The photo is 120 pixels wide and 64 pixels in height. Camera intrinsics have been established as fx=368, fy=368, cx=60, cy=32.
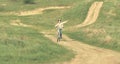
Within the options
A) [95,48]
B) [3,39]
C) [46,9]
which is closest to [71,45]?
[95,48]

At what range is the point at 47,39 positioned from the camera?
27.7m

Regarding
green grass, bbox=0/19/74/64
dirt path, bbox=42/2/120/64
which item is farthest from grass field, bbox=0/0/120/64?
dirt path, bbox=42/2/120/64

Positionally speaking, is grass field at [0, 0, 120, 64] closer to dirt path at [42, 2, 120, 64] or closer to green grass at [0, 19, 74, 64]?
green grass at [0, 19, 74, 64]

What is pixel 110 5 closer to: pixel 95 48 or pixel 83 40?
pixel 83 40

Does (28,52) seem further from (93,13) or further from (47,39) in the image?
(93,13)

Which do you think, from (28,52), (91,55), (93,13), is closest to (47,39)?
(91,55)

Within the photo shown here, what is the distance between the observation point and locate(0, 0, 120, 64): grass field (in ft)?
62.7

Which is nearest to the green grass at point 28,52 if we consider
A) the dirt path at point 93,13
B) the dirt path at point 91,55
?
the dirt path at point 91,55

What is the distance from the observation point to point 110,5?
47312mm

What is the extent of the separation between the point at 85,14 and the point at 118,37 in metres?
20.2

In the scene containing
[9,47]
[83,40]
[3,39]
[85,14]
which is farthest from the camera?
[85,14]

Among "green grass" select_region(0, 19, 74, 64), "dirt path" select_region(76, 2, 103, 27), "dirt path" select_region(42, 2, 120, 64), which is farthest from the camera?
"dirt path" select_region(76, 2, 103, 27)

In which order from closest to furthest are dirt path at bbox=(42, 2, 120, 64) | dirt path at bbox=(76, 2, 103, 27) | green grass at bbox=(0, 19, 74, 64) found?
1. green grass at bbox=(0, 19, 74, 64)
2. dirt path at bbox=(42, 2, 120, 64)
3. dirt path at bbox=(76, 2, 103, 27)

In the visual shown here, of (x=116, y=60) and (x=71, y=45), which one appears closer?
(x=116, y=60)
